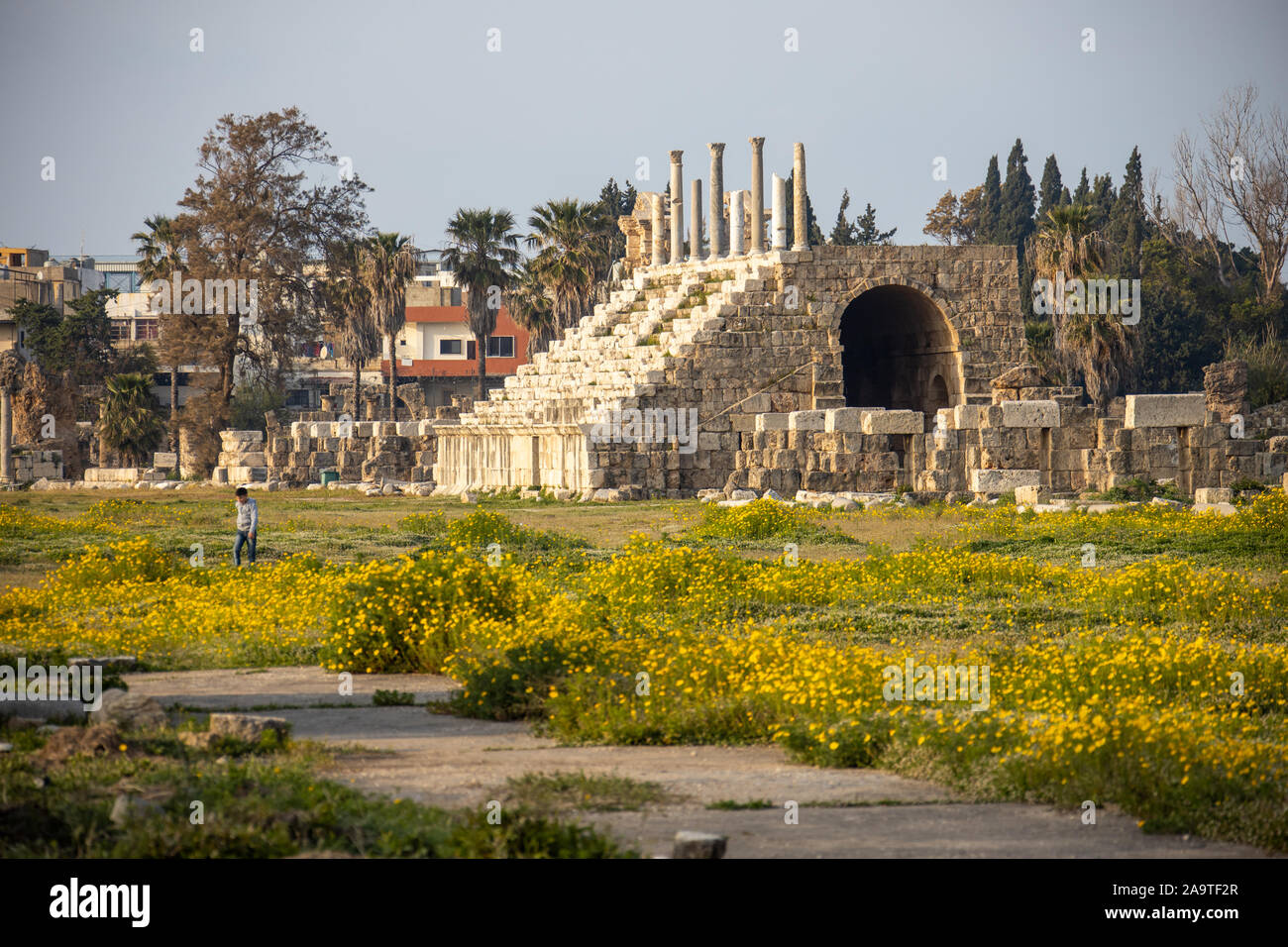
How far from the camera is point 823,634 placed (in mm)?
12188

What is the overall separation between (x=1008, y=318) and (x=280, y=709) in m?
29.7

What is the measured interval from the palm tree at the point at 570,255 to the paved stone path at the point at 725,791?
48.6 metres

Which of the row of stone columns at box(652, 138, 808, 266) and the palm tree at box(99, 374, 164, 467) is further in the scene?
the palm tree at box(99, 374, 164, 467)

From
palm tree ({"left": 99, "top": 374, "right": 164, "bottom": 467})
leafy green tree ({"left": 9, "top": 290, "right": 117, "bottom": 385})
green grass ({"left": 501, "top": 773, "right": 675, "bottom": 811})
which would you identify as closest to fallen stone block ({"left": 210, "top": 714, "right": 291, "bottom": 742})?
green grass ({"left": 501, "top": 773, "right": 675, "bottom": 811})

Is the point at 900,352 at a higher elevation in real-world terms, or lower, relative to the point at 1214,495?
higher

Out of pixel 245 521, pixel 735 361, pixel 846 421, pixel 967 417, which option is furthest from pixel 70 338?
pixel 245 521

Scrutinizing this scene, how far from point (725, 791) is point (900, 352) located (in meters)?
33.8

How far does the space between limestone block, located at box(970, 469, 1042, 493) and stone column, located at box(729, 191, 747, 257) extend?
42.8ft

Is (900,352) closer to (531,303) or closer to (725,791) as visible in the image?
(531,303)

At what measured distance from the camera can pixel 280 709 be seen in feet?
30.8

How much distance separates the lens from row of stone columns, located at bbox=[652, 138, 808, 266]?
3775cm

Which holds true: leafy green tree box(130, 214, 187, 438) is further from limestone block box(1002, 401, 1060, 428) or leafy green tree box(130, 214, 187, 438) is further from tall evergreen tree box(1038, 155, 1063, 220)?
tall evergreen tree box(1038, 155, 1063, 220)

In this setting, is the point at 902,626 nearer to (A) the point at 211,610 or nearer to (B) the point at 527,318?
(A) the point at 211,610
